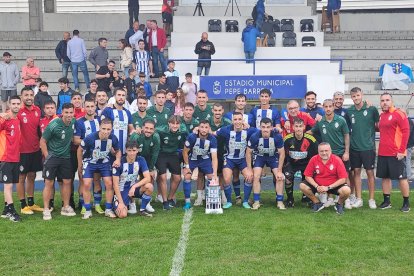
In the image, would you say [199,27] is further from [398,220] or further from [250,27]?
[398,220]

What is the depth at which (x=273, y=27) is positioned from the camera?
2228cm

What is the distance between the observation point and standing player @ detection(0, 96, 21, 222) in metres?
9.55

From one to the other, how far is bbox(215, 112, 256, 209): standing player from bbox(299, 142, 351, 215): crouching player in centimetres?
92

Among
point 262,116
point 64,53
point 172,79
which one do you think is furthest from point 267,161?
point 64,53

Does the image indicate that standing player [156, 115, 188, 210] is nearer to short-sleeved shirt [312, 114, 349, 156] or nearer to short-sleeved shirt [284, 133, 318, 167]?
short-sleeved shirt [284, 133, 318, 167]

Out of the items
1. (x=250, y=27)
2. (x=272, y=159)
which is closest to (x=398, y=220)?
(x=272, y=159)

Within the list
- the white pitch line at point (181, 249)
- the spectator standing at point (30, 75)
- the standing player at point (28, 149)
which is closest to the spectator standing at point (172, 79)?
the spectator standing at point (30, 75)

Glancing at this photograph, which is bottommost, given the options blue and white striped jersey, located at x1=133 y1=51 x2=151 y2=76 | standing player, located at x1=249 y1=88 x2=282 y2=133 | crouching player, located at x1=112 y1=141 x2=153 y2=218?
crouching player, located at x1=112 y1=141 x2=153 y2=218

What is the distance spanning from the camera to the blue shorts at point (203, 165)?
1059 cm

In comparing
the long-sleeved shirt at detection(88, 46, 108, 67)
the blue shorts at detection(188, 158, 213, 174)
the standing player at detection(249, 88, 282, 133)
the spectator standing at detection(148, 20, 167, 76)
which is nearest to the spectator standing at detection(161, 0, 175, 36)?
the spectator standing at detection(148, 20, 167, 76)

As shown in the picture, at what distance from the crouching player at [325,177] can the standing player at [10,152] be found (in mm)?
4151

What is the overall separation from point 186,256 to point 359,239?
2.19 metres

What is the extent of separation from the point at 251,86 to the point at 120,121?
7.69 metres

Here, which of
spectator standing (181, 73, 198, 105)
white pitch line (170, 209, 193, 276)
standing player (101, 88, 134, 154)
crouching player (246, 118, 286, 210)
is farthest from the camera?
spectator standing (181, 73, 198, 105)
